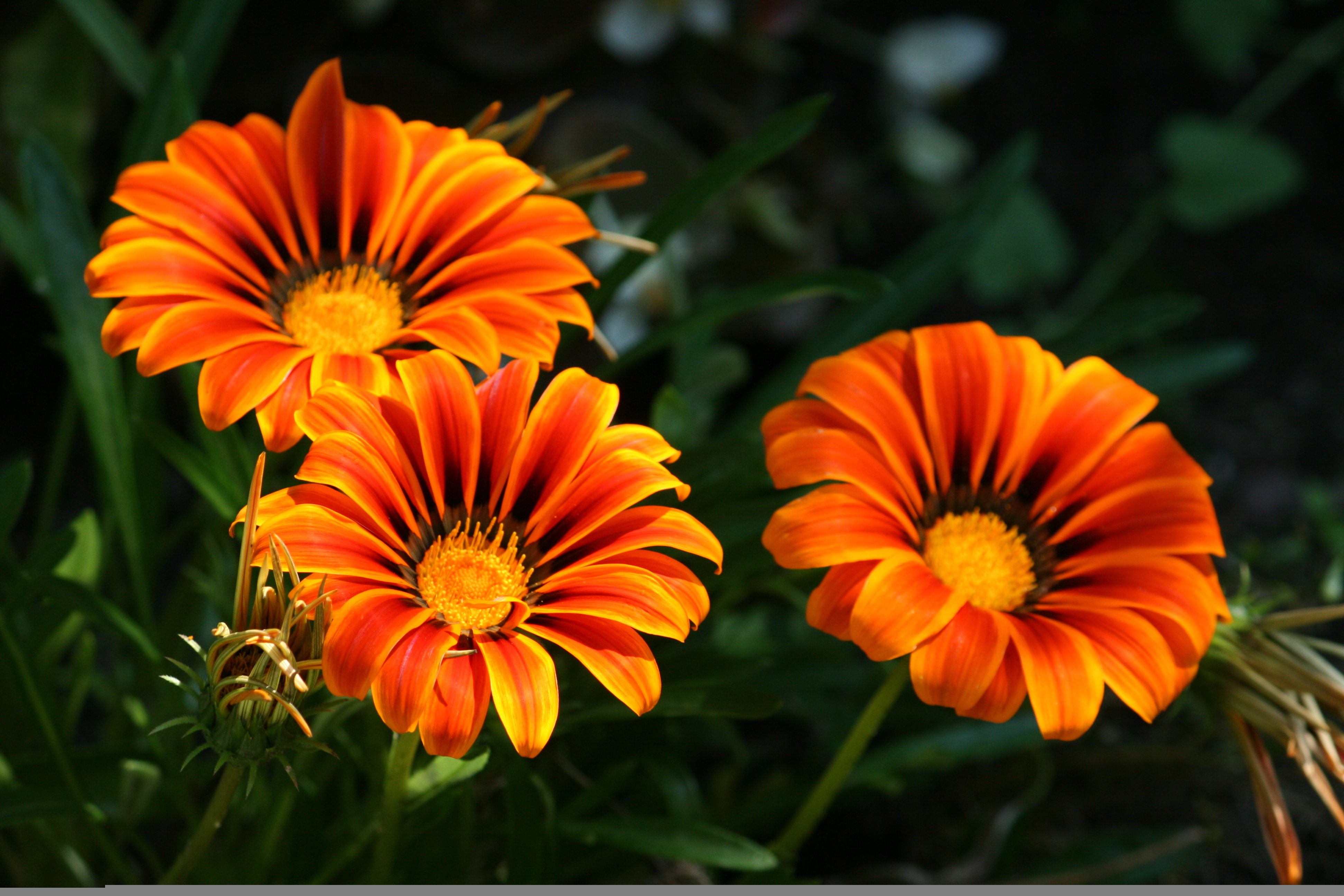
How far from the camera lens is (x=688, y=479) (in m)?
0.99

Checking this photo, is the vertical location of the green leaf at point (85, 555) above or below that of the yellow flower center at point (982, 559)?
below

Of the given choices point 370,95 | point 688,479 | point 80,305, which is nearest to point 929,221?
point 370,95

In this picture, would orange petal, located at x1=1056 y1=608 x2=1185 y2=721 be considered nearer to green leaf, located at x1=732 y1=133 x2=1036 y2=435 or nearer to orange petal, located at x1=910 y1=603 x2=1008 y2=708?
orange petal, located at x1=910 y1=603 x2=1008 y2=708

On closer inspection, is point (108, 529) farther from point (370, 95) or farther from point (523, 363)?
point (370, 95)

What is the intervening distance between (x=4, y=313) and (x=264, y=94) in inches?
21.8

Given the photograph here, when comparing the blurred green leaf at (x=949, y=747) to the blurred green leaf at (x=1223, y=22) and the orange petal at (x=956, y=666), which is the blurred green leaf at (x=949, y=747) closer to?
the orange petal at (x=956, y=666)

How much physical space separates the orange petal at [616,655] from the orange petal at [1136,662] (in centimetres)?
30

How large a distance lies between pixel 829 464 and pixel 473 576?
0.25 m

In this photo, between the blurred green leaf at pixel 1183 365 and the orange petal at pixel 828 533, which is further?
the blurred green leaf at pixel 1183 365

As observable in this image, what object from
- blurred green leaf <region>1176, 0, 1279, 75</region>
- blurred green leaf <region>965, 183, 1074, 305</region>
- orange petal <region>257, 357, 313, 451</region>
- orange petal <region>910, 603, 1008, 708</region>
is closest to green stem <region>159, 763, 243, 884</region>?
orange petal <region>257, 357, 313, 451</region>

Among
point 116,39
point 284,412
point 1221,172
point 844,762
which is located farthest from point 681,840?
point 1221,172

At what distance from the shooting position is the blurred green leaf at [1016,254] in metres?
2.03

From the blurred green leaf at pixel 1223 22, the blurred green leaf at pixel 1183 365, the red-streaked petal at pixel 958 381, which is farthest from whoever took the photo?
the blurred green leaf at pixel 1223 22

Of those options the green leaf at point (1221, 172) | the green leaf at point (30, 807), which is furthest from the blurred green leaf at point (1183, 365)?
the green leaf at point (30, 807)
